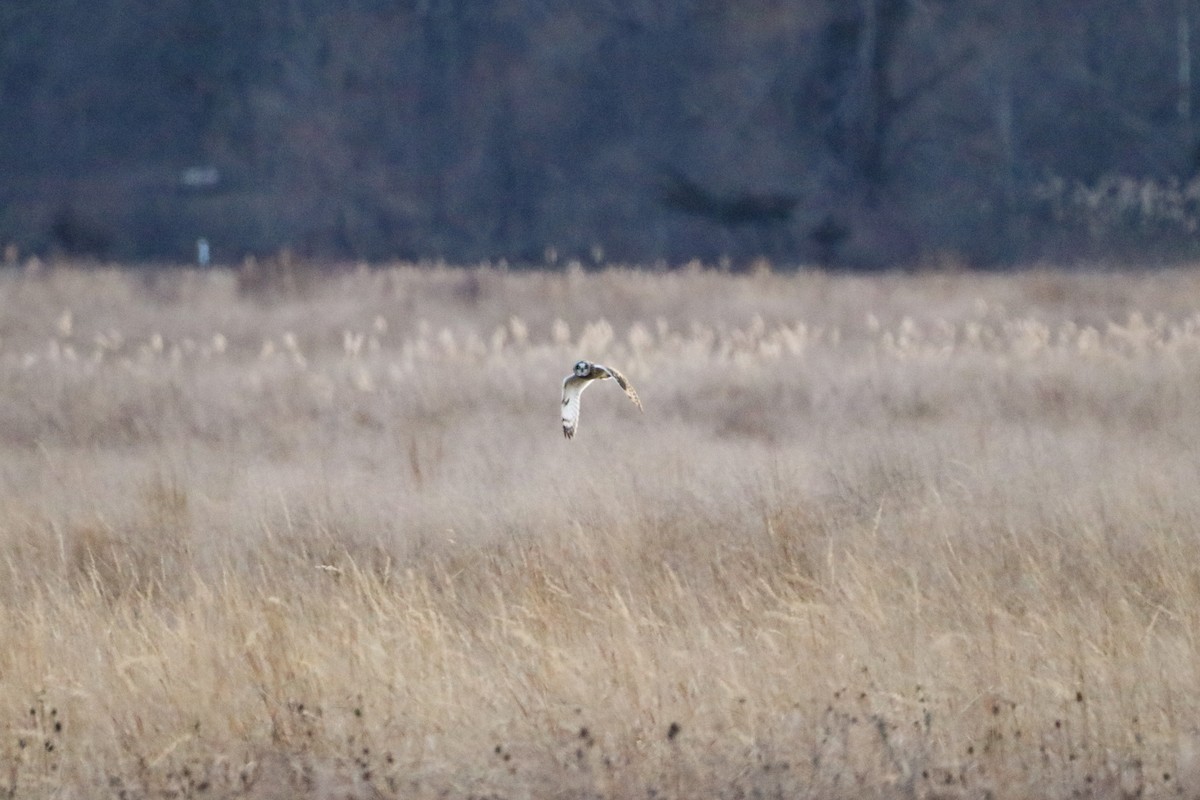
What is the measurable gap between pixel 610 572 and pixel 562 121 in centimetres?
1575

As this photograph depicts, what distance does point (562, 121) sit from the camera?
2094 cm

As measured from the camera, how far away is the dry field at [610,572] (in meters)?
4.21

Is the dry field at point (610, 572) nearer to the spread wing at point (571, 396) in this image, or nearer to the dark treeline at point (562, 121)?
the spread wing at point (571, 396)

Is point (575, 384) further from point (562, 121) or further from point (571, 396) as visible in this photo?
point (562, 121)

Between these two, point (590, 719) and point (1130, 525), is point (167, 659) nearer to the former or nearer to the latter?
point (590, 719)

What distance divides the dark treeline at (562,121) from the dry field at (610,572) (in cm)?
957

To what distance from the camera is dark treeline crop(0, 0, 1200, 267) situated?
20.0 m

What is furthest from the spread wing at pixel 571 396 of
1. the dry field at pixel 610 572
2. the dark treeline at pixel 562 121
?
the dark treeline at pixel 562 121

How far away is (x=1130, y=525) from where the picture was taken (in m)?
5.99

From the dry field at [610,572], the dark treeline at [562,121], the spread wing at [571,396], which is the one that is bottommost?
the dry field at [610,572]

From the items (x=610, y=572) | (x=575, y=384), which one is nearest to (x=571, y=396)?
(x=575, y=384)

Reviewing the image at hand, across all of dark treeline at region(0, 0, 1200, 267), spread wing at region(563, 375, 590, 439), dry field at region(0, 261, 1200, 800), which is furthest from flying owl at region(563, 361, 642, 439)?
dark treeline at region(0, 0, 1200, 267)

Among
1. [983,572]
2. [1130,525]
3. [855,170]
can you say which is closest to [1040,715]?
[983,572]

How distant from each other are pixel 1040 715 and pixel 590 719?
1246 millimetres
